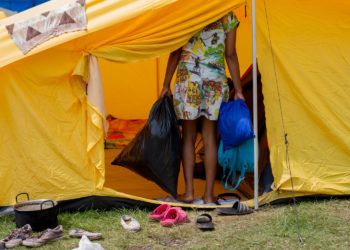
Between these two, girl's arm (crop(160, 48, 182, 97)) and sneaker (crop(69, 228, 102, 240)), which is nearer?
sneaker (crop(69, 228, 102, 240))

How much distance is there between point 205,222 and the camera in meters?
3.44

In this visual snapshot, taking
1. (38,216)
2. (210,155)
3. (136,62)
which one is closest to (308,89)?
(210,155)

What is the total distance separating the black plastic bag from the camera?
12.5ft

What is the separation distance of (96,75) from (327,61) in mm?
1577

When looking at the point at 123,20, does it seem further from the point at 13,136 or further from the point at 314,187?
the point at 314,187

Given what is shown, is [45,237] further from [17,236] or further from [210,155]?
[210,155]

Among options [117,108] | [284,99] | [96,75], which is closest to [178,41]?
[96,75]

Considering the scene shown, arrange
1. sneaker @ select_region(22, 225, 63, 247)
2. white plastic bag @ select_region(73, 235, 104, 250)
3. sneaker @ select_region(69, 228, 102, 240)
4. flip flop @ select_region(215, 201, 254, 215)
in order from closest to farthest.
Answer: white plastic bag @ select_region(73, 235, 104, 250)
sneaker @ select_region(22, 225, 63, 247)
sneaker @ select_region(69, 228, 102, 240)
flip flop @ select_region(215, 201, 254, 215)

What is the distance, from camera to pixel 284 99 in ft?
12.3

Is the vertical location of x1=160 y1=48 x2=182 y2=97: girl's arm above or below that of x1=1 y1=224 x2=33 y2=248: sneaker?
above

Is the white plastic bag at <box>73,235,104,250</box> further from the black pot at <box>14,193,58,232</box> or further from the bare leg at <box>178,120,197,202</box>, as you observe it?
the bare leg at <box>178,120,197,202</box>

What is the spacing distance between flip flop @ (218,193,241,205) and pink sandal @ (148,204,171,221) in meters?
0.42

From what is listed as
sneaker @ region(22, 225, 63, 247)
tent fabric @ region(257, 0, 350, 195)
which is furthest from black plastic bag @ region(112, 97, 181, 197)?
sneaker @ region(22, 225, 63, 247)

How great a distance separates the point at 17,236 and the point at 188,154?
129cm
